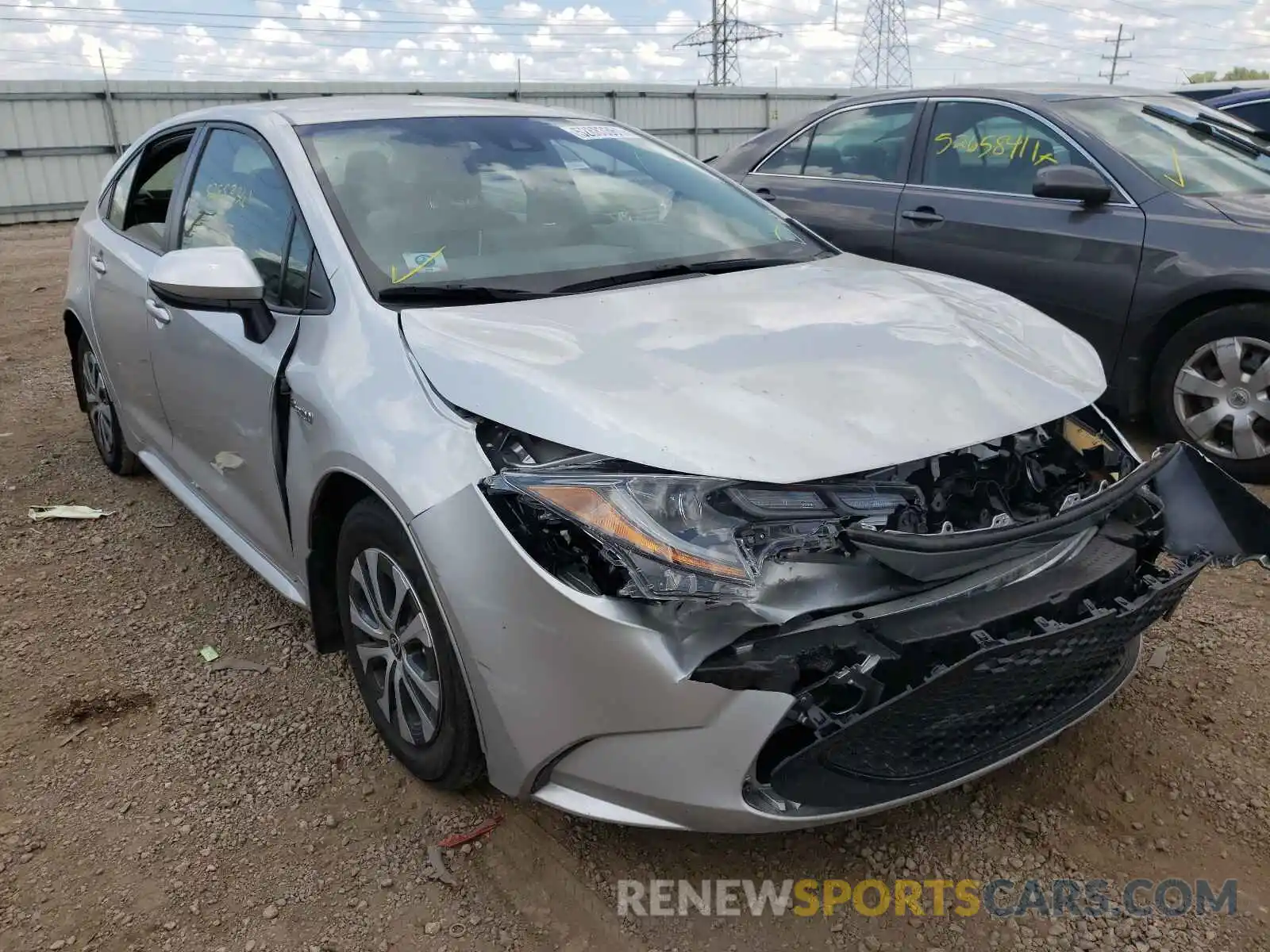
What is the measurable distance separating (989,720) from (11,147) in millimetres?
19191

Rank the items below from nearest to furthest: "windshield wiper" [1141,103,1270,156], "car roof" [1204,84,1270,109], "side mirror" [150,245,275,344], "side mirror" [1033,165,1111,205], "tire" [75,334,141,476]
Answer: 1. "side mirror" [150,245,275,344]
2. "side mirror" [1033,165,1111,205]
3. "tire" [75,334,141,476]
4. "windshield wiper" [1141,103,1270,156]
5. "car roof" [1204,84,1270,109]

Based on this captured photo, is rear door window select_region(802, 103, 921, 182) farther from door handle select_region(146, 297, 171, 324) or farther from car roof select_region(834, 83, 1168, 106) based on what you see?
door handle select_region(146, 297, 171, 324)

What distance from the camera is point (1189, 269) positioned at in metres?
4.09

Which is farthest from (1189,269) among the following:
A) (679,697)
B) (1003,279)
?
(679,697)

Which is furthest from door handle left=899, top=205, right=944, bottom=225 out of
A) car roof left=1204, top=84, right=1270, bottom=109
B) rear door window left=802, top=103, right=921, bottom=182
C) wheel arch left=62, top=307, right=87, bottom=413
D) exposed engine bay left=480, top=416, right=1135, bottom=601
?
car roof left=1204, top=84, right=1270, bottom=109

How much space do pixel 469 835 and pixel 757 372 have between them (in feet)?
4.15

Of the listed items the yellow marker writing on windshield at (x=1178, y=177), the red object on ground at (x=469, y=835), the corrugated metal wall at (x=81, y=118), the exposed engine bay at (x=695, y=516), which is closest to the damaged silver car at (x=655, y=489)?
→ the exposed engine bay at (x=695, y=516)

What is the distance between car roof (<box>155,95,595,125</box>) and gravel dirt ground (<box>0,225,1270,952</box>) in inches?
66.7

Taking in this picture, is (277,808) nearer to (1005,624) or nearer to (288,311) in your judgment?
(288,311)

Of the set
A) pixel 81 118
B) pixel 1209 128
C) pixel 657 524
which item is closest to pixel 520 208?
pixel 657 524

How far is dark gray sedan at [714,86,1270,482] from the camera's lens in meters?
4.04

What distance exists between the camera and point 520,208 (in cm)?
290

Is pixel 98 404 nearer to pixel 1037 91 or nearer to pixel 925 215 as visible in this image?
pixel 925 215

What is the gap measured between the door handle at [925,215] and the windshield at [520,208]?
191cm
